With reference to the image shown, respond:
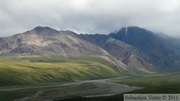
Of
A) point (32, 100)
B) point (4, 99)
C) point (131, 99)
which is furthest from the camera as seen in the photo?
point (4, 99)

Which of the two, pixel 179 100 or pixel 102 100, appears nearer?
pixel 179 100

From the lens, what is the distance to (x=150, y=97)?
6009cm

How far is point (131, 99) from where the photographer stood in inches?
2302

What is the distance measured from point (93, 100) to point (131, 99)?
2629 inches

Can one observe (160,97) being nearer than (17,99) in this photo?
Yes

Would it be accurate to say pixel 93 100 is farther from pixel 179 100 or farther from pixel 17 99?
pixel 179 100

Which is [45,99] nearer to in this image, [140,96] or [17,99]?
[17,99]

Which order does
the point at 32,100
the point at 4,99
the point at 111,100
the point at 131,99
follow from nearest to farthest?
the point at 131,99 < the point at 111,100 < the point at 32,100 < the point at 4,99

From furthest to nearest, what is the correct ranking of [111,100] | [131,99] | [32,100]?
[32,100]
[111,100]
[131,99]

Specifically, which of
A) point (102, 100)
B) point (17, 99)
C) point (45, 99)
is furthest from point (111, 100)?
point (17, 99)

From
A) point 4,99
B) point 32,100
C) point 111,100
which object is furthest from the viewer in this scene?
point 4,99

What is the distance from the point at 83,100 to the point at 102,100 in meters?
7.52

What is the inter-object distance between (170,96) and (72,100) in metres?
70.4

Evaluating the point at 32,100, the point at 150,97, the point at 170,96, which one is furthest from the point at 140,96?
the point at 32,100
